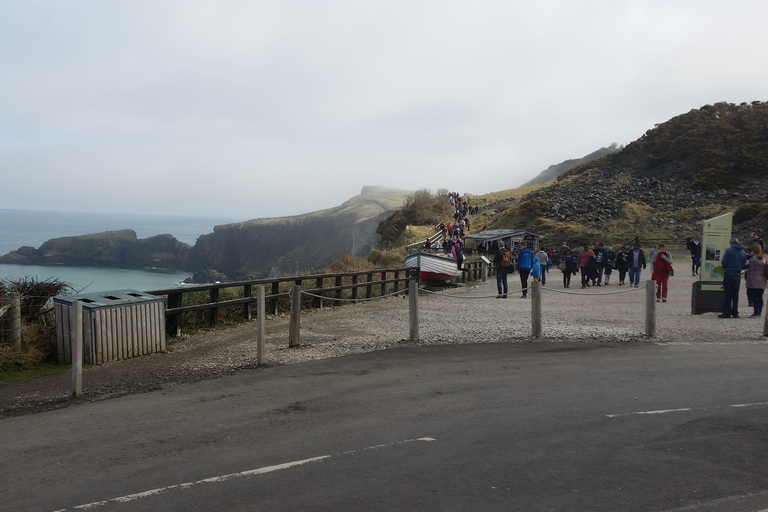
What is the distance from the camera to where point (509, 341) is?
41.4 feet

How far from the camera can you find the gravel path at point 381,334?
888 centimetres

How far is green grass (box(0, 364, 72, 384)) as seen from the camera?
9074 mm

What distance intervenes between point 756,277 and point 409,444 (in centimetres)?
1336

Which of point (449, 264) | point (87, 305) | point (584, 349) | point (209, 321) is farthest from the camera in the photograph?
point (449, 264)

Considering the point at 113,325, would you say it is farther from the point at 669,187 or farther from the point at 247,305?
the point at 669,187

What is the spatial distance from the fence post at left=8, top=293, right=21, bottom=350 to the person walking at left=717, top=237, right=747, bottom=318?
1498 centimetres

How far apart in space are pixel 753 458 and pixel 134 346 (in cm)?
876

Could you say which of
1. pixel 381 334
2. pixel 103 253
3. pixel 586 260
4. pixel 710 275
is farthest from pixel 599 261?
pixel 103 253

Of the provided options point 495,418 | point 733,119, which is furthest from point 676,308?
point 733,119

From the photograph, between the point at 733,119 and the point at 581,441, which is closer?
the point at 581,441

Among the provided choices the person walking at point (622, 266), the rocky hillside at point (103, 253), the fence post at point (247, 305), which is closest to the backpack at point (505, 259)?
the person walking at point (622, 266)

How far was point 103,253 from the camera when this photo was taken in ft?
181

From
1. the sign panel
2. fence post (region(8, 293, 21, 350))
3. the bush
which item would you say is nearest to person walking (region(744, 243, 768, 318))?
the sign panel

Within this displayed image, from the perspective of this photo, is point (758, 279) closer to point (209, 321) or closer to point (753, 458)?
point (753, 458)
